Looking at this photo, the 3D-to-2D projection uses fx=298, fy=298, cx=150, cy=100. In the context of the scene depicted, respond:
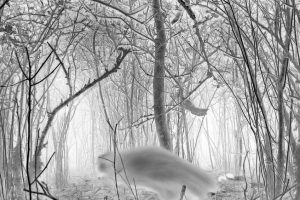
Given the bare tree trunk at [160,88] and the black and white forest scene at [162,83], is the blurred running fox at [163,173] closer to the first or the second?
the black and white forest scene at [162,83]

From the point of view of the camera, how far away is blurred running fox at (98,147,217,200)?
47.1 inches

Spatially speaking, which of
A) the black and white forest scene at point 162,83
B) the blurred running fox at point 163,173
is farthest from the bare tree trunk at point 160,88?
the blurred running fox at point 163,173

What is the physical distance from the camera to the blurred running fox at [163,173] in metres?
1.20

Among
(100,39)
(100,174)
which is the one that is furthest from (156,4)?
(100,39)

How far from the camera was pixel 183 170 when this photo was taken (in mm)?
1231

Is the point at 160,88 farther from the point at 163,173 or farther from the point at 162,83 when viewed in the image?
the point at 163,173

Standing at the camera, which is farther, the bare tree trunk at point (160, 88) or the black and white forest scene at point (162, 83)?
the bare tree trunk at point (160, 88)

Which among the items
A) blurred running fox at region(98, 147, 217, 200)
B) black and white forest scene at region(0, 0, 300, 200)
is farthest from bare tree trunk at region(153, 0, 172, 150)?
blurred running fox at region(98, 147, 217, 200)

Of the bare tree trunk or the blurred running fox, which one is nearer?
the blurred running fox

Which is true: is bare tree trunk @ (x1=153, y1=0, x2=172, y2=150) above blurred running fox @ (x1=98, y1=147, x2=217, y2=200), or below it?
above

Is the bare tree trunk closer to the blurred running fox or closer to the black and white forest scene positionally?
the black and white forest scene

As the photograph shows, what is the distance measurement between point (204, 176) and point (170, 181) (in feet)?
0.53

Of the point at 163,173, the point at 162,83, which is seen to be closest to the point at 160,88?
the point at 162,83

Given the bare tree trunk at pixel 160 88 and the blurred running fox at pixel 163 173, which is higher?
the bare tree trunk at pixel 160 88
